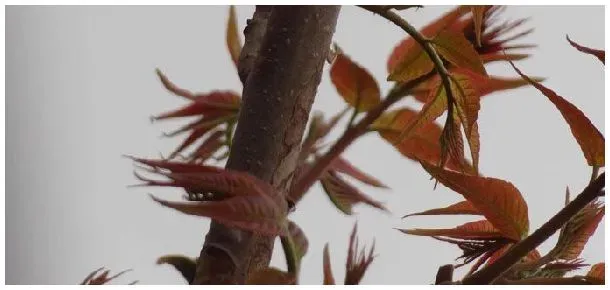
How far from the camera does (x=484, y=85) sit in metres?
0.17

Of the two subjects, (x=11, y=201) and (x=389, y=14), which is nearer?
(x=389, y=14)

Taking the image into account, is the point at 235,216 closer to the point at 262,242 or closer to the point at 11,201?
the point at 262,242

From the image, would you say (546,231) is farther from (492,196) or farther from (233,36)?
(233,36)

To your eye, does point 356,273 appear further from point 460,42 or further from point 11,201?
point 11,201

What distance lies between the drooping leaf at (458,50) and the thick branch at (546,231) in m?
0.03

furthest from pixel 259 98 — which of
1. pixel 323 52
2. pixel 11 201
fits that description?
pixel 11 201

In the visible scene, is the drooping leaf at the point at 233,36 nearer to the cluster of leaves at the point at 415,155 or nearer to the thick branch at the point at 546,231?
the cluster of leaves at the point at 415,155

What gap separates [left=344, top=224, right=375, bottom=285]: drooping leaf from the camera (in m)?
0.12

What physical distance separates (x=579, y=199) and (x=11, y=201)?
381 millimetres

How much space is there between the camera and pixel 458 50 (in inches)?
5.6

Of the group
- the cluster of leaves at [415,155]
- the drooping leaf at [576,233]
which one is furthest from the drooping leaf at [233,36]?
the drooping leaf at [576,233]

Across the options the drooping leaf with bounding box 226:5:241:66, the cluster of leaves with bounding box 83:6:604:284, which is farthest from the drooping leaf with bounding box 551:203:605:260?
the drooping leaf with bounding box 226:5:241:66

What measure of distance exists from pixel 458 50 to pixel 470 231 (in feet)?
0.13

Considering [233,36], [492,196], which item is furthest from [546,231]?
[233,36]
